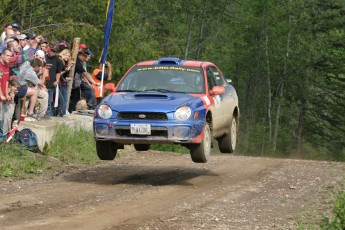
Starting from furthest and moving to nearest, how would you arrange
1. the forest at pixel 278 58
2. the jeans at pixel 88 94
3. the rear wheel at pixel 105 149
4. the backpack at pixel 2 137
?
the forest at pixel 278 58 → the jeans at pixel 88 94 → the backpack at pixel 2 137 → the rear wheel at pixel 105 149

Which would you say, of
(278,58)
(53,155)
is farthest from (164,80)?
(278,58)

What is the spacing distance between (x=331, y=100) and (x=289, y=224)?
5892 cm

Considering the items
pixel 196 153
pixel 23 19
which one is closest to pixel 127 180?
pixel 196 153

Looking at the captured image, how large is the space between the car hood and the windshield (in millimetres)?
388

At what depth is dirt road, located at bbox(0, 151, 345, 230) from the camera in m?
11.6

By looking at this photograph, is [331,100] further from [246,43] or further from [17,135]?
[17,135]

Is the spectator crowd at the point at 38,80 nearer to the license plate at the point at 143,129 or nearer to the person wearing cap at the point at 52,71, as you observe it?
the person wearing cap at the point at 52,71

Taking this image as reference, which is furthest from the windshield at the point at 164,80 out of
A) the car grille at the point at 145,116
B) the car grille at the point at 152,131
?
the car grille at the point at 152,131

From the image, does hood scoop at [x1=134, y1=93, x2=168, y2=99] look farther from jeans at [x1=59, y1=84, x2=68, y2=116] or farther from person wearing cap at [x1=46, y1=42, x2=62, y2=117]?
jeans at [x1=59, y1=84, x2=68, y2=116]

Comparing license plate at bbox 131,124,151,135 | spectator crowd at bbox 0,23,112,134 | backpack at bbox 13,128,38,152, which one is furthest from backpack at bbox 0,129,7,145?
license plate at bbox 131,124,151,135

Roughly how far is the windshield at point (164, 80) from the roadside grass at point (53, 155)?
202 cm

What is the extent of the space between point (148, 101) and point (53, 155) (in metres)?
3.75

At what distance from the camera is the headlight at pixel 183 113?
15219 mm

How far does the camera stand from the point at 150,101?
15.5 meters
